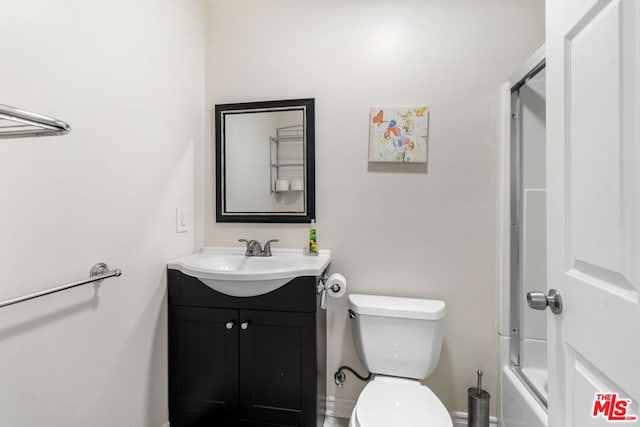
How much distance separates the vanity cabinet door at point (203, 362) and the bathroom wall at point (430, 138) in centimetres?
54

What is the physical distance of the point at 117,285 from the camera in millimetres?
1206

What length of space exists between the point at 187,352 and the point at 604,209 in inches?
63.7

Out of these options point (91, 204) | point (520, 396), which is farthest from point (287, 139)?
point (520, 396)

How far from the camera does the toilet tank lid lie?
1397mm

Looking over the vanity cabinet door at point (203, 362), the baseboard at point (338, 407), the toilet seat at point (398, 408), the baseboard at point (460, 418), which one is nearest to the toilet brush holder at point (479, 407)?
the baseboard at point (460, 418)

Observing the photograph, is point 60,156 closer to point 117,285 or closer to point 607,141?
point 117,285

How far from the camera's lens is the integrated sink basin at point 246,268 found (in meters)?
1.31

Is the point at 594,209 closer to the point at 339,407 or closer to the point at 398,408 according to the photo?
the point at 398,408

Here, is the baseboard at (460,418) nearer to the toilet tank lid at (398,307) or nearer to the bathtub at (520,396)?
the bathtub at (520,396)

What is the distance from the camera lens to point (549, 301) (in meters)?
0.82

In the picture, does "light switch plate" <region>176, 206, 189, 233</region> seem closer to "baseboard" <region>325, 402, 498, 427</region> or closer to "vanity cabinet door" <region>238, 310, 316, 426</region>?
"vanity cabinet door" <region>238, 310, 316, 426</region>

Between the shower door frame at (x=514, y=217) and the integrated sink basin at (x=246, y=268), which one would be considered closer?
the integrated sink basin at (x=246, y=268)

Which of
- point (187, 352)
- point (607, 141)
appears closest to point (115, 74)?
point (187, 352)

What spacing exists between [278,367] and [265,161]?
1078 mm
